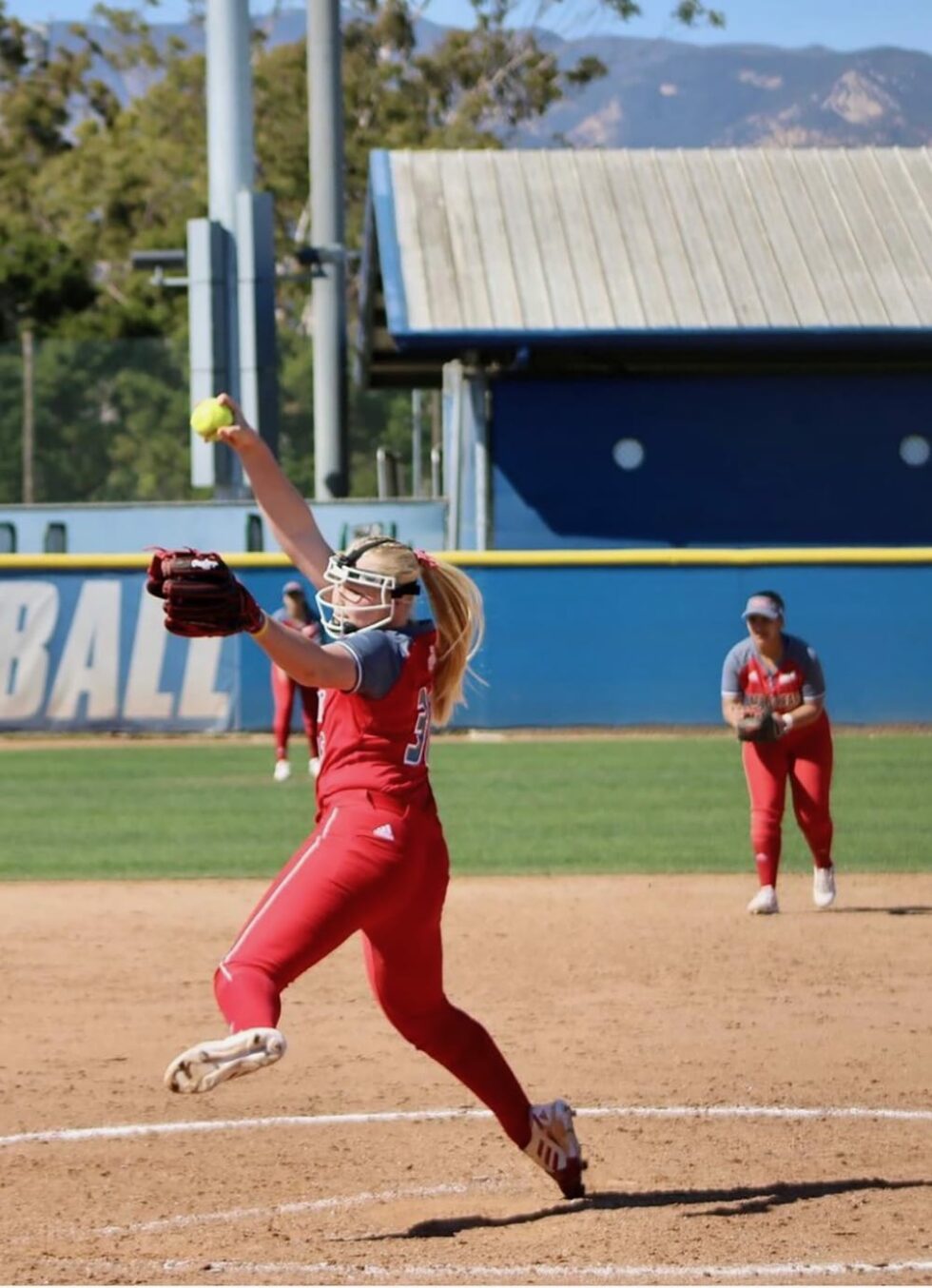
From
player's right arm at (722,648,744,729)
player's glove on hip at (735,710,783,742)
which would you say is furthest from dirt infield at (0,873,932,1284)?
player's right arm at (722,648,744,729)

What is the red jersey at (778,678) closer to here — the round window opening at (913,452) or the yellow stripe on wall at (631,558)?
the yellow stripe on wall at (631,558)

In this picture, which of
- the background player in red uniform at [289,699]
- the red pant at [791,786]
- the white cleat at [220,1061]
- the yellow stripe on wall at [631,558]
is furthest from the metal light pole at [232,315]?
the white cleat at [220,1061]

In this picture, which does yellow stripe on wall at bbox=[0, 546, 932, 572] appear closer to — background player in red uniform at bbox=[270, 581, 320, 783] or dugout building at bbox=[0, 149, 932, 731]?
dugout building at bbox=[0, 149, 932, 731]

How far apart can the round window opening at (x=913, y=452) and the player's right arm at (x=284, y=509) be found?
20.5m

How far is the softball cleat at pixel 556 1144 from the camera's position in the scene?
591 cm

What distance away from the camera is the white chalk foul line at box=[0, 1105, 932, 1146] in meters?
6.91

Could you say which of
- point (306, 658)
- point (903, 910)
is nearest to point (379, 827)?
point (306, 658)

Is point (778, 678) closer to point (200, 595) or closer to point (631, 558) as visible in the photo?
point (200, 595)

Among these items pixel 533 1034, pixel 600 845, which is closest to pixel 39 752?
pixel 600 845

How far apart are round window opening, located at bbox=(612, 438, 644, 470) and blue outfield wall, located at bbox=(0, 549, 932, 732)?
173 inches

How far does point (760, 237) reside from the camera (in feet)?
86.3

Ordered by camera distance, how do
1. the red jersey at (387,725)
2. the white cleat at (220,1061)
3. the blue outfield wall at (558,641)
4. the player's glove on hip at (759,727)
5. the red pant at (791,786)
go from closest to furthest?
the white cleat at (220,1061) < the red jersey at (387,725) < the player's glove on hip at (759,727) < the red pant at (791,786) < the blue outfield wall at (558,641)

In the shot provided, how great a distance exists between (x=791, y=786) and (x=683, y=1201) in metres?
5.58

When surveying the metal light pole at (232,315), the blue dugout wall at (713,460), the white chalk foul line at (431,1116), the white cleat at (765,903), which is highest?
the metal light pole at (232,315)
